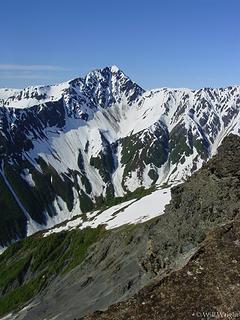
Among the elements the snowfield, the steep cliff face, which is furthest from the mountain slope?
the snowfield

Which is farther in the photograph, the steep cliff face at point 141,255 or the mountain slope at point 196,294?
the steep cliff face at point 141,255

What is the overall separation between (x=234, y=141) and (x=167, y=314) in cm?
5144

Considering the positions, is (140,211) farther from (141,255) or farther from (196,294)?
(196,294)

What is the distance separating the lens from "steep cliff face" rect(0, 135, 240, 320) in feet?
200

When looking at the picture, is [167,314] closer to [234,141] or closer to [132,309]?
[132,309]

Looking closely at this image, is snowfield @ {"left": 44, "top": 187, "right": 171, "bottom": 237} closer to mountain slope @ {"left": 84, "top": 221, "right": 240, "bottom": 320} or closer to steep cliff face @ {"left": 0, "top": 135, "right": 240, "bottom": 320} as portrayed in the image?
steep cliff face @ {"left": 0, "top": 135, "right": 240, "bottom": 320}

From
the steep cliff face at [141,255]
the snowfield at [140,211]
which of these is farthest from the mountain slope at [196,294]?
the snowfield at [140,211]

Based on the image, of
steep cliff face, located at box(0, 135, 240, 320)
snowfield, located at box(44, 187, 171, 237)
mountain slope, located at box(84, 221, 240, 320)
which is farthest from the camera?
snowfield, located at box(44, 187, 171, 237)

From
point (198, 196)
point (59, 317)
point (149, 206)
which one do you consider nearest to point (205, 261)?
point (198, 196)

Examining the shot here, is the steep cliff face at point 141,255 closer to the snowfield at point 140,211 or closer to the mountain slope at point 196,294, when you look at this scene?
the mountain slope at point 196,294

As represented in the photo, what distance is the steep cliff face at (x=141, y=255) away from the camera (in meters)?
61.0

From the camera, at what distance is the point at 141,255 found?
117 m

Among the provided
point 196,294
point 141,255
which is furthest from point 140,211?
point 196,294

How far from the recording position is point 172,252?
70.9 meters
